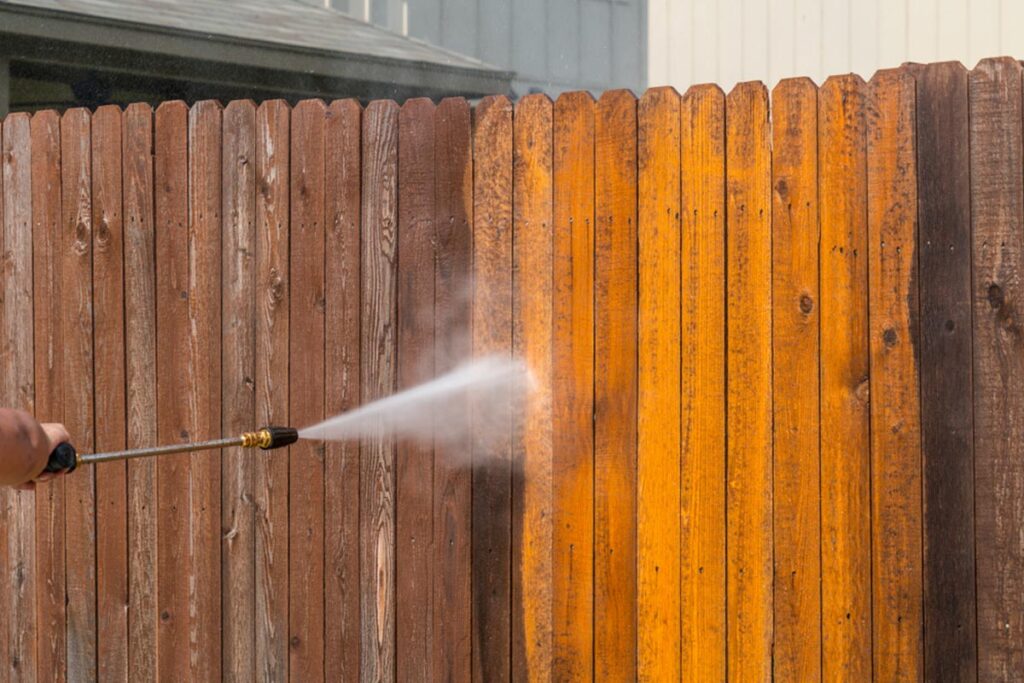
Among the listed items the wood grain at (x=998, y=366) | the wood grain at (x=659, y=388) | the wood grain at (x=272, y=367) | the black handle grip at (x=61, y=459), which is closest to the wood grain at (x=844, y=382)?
the wood grain at (x=998, y=366)

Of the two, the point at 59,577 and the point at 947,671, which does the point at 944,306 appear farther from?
the point at 59,577

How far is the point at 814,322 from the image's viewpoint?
12.5ft

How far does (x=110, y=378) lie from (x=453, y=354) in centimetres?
148

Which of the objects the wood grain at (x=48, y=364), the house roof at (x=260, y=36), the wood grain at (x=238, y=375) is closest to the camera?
the wood grain at (x=238, y=375)

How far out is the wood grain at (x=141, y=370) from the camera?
16.4 ft

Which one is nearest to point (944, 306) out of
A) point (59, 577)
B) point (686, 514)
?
point (686, 514)

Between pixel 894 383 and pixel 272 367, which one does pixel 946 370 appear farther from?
pixel 272 367

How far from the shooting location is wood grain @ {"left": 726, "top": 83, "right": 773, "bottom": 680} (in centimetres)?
387

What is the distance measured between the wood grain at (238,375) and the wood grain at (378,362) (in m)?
0.47

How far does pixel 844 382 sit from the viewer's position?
3.76 m

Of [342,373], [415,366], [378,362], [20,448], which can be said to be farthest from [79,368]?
[20,448]

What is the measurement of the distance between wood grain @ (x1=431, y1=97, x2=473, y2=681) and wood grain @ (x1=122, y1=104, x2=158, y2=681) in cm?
121

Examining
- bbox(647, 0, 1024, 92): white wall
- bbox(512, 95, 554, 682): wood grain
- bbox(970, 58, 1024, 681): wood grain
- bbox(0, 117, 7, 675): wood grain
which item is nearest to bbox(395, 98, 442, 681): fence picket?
bbox(512, 95, 554, 682): wood grain

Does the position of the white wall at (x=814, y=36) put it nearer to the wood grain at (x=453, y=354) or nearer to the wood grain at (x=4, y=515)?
the wood grain at (x=453, y=354)
